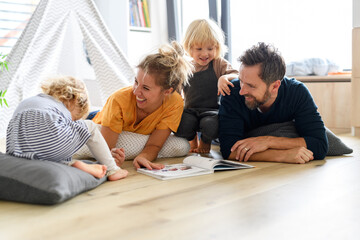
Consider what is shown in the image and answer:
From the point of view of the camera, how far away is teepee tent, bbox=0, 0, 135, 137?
110 inches

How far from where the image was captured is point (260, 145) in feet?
6.11

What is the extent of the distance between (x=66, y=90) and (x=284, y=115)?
38.5 inches

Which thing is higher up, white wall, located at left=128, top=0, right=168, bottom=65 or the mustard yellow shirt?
white wall, located at left=128, top=0, right=168, bottom=65

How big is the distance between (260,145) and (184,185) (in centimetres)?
53

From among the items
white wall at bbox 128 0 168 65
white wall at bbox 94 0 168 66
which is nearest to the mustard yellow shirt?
white wall at bbox 94 0 168 66

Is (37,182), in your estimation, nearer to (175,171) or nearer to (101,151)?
(101,151)

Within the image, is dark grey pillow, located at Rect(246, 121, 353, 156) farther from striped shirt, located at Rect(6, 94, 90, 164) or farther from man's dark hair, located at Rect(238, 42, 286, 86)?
striped shirt, located at Rect(6, 94, 90, 164)

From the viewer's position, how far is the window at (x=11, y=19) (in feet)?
11.7

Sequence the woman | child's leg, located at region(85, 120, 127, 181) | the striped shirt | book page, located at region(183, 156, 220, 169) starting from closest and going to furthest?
the striped shirt, child's leg, located at region(85, 120, 127, 181), book page, located at region(183, 156, 220, 169), the woman

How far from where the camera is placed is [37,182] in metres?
1.23

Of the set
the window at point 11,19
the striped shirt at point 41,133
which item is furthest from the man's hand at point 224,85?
the window at point 11,19

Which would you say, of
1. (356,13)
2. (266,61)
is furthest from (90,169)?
(356,13)

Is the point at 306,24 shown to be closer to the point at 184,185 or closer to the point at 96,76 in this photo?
the point at 96,76

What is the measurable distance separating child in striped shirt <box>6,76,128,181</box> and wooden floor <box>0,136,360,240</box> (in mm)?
126
